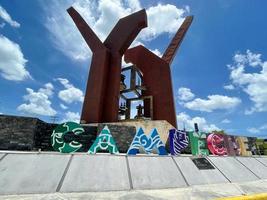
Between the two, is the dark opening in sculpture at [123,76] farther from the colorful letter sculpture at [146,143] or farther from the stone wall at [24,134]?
the colorful letter sculpture at [146,143]

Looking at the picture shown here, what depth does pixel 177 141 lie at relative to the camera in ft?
30.3

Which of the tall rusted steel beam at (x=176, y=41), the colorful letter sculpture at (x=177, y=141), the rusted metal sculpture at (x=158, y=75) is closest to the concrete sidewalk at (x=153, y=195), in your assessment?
the colorful letter sculpture at (x=177, y=141)

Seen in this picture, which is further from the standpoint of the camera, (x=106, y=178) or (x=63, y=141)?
(x=63, y=141)

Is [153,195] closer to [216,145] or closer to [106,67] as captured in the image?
[216,145]

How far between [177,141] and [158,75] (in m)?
15.4

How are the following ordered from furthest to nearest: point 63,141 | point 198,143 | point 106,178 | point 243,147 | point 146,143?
point 243,147, point 198,143, point 146,143, point 63,141, point 106,178

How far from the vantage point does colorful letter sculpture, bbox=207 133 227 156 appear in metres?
10.1

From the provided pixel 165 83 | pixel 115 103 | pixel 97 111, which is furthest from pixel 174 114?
pixel 97 111

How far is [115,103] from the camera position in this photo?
19266 millimetres

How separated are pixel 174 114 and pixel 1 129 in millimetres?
16709

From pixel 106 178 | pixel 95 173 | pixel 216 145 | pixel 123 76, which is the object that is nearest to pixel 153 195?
pixel 106 178

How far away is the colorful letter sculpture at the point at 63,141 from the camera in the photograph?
22.6 feet

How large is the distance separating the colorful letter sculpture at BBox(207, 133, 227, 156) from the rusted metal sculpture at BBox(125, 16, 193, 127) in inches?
382

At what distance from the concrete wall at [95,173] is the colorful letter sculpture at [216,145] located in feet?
8.15
